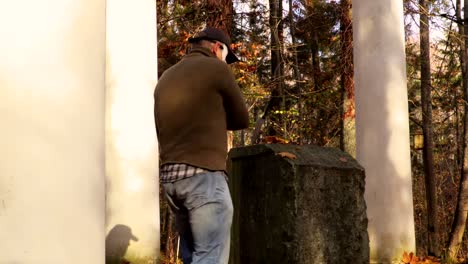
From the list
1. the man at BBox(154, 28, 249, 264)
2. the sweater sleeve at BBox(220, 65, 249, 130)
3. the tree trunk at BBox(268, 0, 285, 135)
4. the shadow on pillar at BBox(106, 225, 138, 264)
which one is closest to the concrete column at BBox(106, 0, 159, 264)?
the shadow on pillar at BBox(106, 225, 138, 264)

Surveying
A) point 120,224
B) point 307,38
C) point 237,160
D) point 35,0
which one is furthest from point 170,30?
point 35,0

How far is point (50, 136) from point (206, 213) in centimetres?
110

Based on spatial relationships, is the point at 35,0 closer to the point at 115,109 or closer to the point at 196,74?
the point at 196,74

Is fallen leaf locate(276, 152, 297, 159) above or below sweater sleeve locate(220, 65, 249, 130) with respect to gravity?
below

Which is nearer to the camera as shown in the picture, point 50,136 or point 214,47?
point 50,136

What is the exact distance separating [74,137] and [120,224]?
4875 mm

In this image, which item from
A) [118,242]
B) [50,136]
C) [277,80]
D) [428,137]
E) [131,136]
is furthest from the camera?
[428,137]

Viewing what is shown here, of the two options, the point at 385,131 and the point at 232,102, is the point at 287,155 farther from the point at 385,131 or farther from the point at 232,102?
the point at 385,131

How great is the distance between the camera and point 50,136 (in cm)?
173

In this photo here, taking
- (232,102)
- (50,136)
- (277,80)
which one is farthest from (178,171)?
(277,80)

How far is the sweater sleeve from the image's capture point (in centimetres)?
285

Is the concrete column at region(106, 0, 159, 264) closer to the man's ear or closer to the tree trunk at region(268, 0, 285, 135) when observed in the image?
the man's ear

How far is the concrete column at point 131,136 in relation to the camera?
21.3 ft

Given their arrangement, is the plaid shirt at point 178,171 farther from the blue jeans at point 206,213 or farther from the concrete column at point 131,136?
the concrete column at point 131,136
